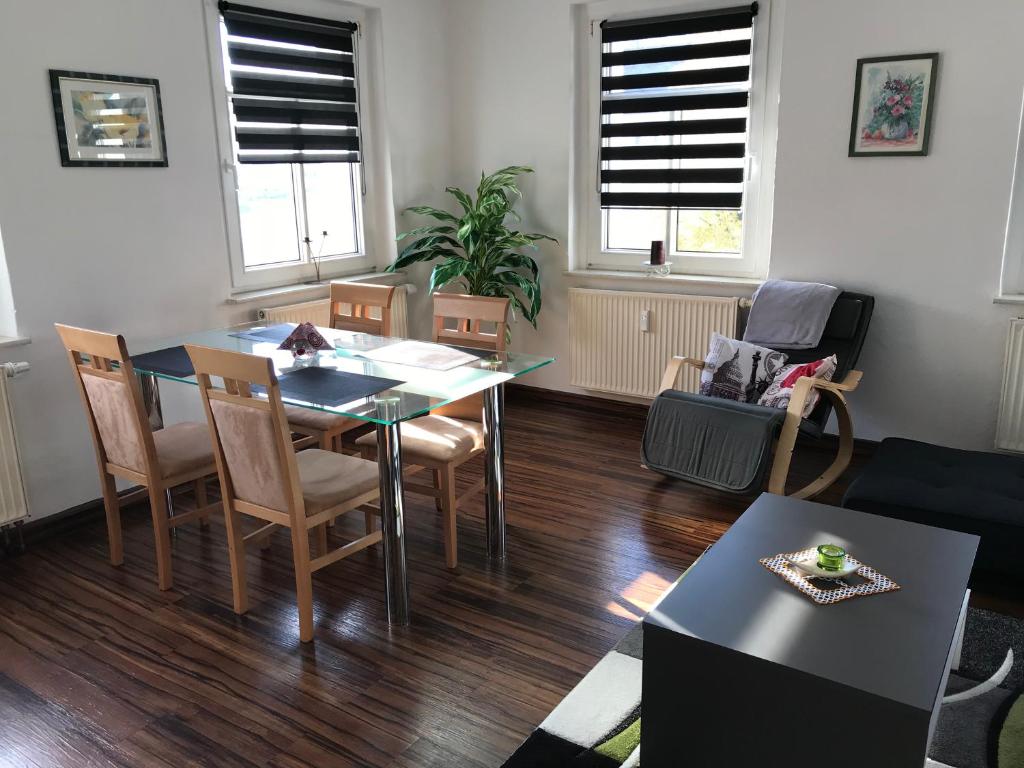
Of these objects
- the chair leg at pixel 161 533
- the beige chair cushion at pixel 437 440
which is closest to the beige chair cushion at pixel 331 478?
the beige chair cushion at pixel 437 440

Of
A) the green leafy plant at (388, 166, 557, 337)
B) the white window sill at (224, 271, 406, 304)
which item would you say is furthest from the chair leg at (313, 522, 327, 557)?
the green leafy plant at (388, 166, 557, 337)

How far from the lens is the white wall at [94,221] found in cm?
333

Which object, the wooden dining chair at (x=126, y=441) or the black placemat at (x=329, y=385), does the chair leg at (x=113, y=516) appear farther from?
the black placemat at (x=329, y=385)

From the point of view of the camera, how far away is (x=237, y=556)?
2.85m

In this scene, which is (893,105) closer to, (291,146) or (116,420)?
(291,146)

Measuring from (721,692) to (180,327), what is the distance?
3095mm

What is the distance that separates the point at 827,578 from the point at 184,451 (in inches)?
89.6

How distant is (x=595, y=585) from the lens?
308cm

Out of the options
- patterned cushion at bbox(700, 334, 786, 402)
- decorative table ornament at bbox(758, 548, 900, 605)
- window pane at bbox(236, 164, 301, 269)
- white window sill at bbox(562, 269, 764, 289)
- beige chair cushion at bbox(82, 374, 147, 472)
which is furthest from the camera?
white window sill at bbox(562, 269, 764, 289)

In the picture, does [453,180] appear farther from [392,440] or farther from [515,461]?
[392,440]

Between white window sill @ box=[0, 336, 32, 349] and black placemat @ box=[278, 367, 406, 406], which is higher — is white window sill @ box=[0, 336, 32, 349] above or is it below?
above

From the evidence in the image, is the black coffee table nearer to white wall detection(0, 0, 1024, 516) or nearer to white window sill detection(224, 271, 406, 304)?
white wall detection(0, 0, 1024, 516)

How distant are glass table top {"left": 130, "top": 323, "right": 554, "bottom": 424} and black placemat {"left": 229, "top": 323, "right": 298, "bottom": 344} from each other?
0.03 metres

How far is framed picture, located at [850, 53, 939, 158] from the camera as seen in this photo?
3814 mm
